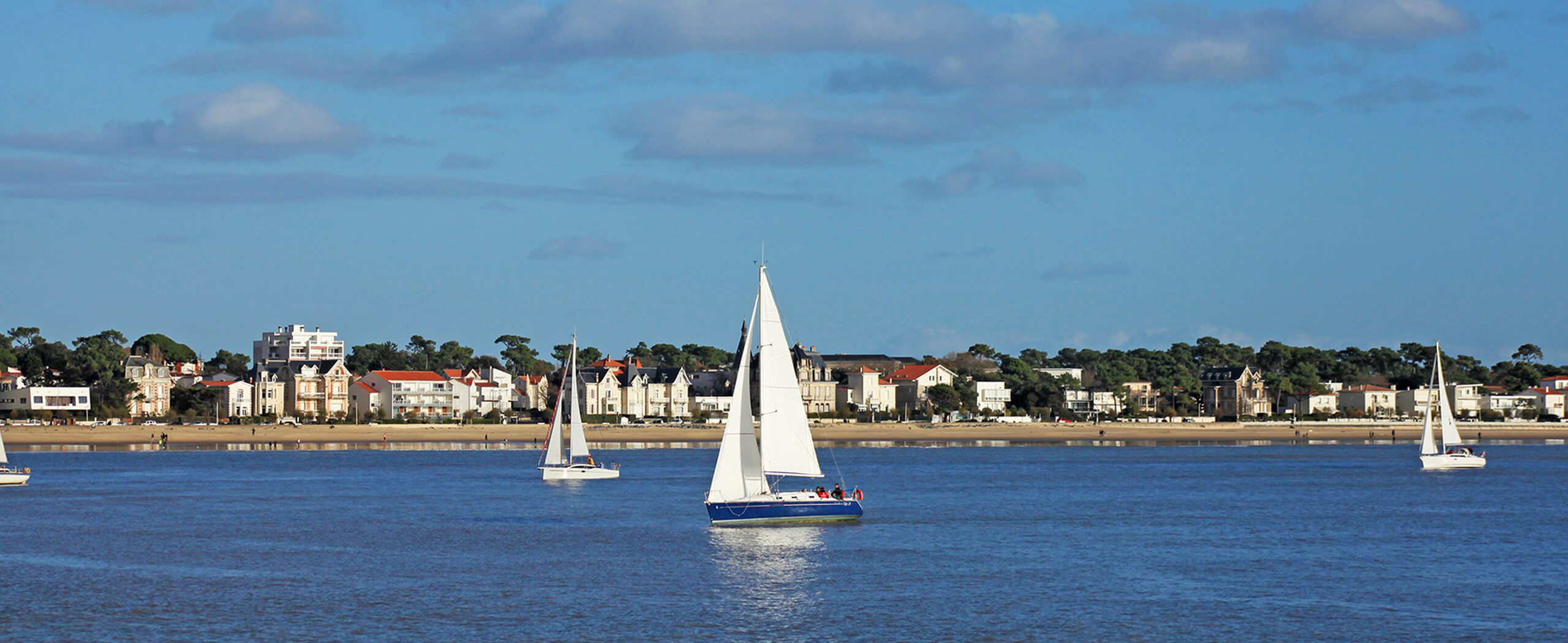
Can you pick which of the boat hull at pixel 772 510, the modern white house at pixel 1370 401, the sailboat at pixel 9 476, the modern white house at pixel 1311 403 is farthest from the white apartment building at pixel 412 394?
the boat hull at pixel 772 510

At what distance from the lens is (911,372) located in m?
187

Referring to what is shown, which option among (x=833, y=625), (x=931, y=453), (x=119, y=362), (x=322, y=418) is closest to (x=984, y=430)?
(x=931, y=453)

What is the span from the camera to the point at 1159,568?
3822cm

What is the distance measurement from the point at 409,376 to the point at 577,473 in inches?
3577

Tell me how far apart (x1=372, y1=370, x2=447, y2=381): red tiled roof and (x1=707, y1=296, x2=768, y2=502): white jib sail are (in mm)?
118144

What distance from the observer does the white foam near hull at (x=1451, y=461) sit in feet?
268

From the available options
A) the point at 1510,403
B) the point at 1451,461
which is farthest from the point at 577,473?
the point at 1510,403

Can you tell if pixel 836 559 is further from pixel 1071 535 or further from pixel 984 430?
pixel 984 430

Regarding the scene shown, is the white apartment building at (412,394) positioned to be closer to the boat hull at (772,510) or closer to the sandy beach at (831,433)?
the sandy beach at (831,433)

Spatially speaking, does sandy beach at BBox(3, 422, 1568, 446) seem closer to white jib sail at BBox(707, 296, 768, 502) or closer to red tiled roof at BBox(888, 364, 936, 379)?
red tiled roof at BBox(888, 364, 936, 379)

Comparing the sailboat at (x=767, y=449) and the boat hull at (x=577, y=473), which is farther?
the boat hull at (x=577, y=473)

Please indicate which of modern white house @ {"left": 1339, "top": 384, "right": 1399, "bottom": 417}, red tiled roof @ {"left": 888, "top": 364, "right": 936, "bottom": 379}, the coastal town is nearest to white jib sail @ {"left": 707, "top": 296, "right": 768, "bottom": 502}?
the coastal town

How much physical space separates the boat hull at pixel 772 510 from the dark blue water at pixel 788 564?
23.2 inches

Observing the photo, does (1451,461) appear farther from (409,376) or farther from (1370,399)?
(1370,399)
